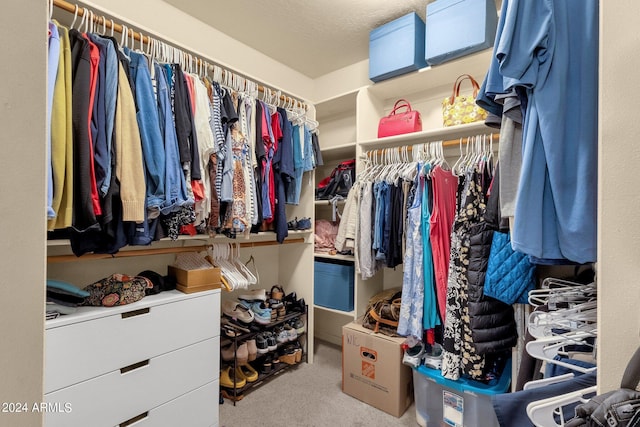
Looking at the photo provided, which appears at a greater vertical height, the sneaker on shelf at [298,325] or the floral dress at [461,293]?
the floral dress at [461,293]

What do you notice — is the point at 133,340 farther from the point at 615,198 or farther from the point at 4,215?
the point at 615,198

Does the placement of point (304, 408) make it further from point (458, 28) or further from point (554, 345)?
point (458, 28)

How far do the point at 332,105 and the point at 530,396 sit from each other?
7.61 ft

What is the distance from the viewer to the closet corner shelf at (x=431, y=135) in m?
1.75

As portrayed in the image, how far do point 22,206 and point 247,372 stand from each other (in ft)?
6.18

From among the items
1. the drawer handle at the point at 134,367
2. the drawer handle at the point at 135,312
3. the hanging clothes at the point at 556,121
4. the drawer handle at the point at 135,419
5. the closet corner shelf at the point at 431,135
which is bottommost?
the drawer handle at the point at 135,419

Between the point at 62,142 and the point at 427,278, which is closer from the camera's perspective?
the point at 62,142

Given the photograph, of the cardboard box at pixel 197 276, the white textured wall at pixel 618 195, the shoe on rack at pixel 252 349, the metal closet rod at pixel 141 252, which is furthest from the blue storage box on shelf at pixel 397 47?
the shoe on rack at pixel 252 349

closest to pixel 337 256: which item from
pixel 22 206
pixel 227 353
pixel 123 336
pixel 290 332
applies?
pixel 290 332

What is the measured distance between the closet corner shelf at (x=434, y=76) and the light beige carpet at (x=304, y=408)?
A: 7.07ft

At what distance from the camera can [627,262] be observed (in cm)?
50

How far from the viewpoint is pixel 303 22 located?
2.06 meters

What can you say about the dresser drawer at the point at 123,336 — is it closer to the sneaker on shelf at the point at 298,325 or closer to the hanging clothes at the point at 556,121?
the sneaker on shelf at the point at 298,325

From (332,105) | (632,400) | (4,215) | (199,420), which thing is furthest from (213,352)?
(332,105)
